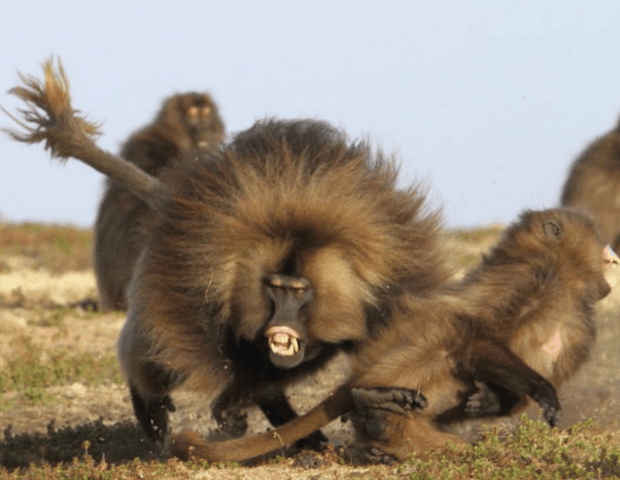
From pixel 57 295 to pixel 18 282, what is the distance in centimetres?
111

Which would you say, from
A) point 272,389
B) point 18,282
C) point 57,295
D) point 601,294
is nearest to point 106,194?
point 57,295

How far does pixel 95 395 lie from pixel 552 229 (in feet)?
11.6

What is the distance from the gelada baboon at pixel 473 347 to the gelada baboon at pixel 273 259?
0.51 ft

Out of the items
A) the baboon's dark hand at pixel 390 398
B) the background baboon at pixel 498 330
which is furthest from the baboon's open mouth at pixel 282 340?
the background baboon at pixel 498 330

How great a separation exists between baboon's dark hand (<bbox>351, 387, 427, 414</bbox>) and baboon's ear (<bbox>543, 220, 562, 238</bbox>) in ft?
3.31

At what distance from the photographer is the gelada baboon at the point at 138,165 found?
32.7ft

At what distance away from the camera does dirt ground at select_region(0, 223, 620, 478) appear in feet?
19.8

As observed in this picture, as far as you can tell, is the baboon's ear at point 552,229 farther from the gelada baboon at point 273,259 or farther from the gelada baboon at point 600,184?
the gelada baboon at point 600,184

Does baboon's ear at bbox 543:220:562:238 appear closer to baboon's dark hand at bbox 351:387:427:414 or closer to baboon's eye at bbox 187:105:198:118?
baboon's dark hand at bbox 351:387:427:414

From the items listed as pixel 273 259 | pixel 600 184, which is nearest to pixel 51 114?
pixel 273 259

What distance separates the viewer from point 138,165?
9.91m

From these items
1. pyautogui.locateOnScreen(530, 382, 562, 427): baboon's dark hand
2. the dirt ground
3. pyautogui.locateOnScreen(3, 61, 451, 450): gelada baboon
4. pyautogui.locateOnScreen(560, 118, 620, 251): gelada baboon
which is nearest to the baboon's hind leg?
the dirt ground

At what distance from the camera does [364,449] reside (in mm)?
4961

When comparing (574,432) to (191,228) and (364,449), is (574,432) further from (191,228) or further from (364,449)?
(191,228)
